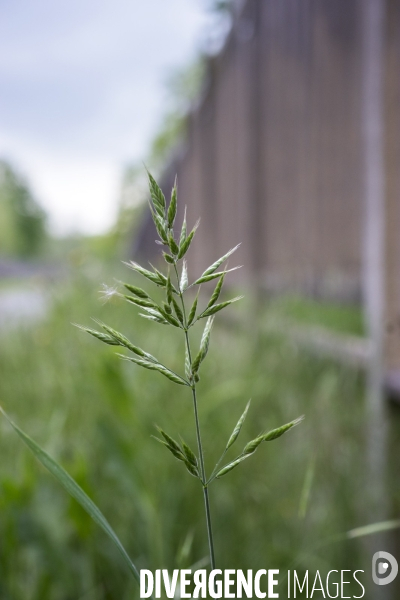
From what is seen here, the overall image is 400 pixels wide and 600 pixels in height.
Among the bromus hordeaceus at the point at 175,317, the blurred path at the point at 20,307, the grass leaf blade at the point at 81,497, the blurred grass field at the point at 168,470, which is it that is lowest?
the grass leaf blade at the point at 81,497

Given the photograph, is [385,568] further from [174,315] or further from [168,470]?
[174,315]

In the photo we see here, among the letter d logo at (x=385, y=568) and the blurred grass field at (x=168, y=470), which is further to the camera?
the blurred grass field at (x=168, y=470)

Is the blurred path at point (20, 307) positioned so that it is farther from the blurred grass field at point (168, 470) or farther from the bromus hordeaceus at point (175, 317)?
the bromus hordeaceus at point (175, 317)

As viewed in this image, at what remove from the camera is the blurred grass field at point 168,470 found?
85 centimetres

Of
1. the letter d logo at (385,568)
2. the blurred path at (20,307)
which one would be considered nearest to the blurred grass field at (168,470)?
the letter d logo at (385,568)

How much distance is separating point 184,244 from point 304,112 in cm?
159

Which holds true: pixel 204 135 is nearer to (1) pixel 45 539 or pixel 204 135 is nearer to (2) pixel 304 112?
(2) pixel 304 112

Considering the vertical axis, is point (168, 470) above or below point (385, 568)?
above

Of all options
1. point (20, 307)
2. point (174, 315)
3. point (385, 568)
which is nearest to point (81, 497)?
point (174, 315)

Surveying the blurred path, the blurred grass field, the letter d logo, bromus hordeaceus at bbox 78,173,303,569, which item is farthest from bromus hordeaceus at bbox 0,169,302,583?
the blurred path

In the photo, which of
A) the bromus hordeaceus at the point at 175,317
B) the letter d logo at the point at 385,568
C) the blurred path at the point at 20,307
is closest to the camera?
the bromus hordeaceus at the point at 175,317

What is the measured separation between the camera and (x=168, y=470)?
3.74 feet

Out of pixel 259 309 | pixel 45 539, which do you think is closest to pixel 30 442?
pixel 45 539

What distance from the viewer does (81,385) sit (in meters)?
1.58
